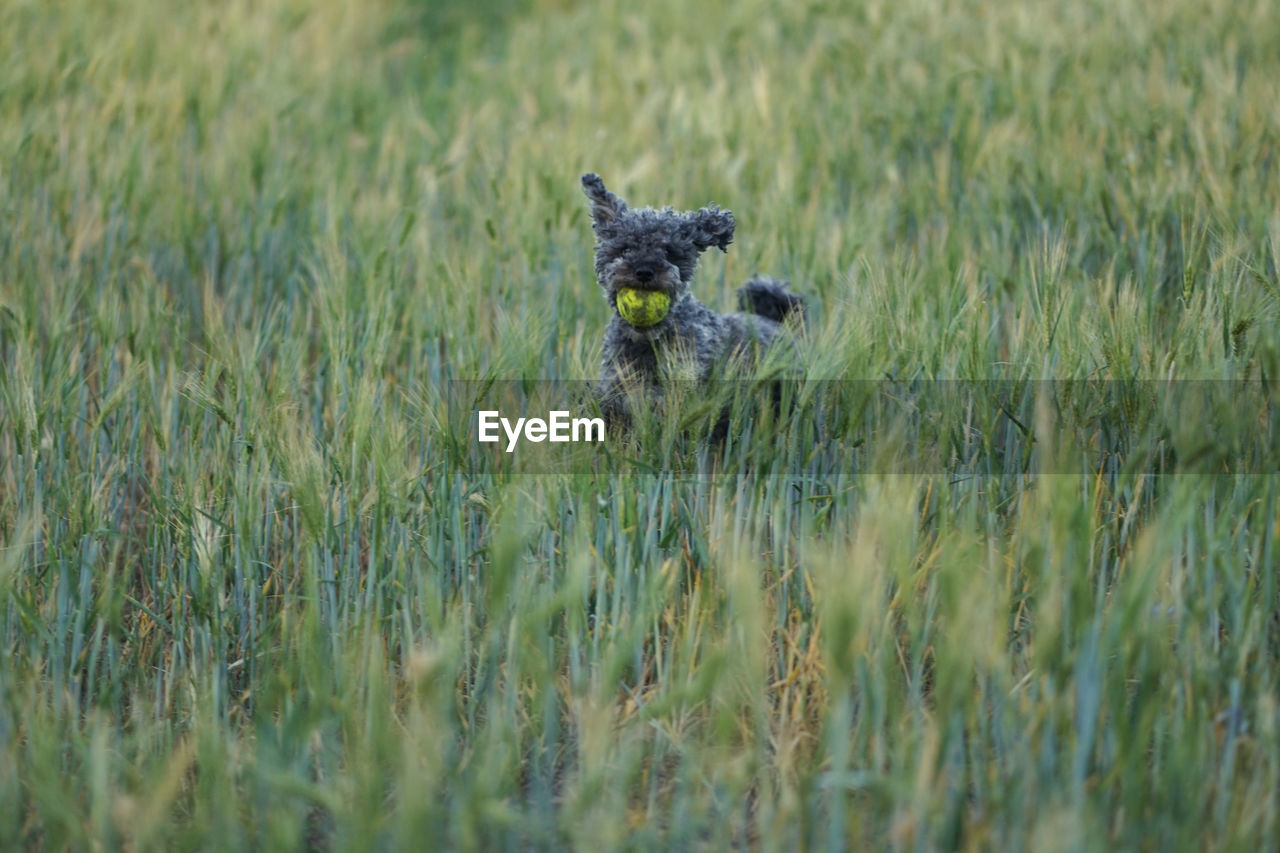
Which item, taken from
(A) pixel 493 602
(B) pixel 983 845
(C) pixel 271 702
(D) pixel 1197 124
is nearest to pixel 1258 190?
(D) pixel 1197 124

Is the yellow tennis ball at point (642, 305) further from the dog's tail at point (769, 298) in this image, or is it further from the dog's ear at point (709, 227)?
the dog's tail at point (769, 298)

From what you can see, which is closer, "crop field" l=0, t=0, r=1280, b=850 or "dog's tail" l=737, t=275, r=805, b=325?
"crop field" l=0, t=0, r=1280, b=850

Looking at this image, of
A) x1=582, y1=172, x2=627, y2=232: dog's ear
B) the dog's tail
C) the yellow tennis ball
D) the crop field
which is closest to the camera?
the crop field

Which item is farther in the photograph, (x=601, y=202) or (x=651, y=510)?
(x=601, y=202)

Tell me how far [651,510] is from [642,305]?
0.53 meters

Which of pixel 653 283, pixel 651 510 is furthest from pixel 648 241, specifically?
pixel 651 510

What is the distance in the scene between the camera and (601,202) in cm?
278

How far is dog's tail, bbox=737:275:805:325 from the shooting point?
10.9 ft

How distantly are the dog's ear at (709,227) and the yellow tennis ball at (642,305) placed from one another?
0.68 ft

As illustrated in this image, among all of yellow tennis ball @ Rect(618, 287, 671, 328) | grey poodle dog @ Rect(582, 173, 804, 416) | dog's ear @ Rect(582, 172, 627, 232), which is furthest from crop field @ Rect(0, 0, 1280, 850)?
dog's ear @ Rect(582, 172, 627, 232)

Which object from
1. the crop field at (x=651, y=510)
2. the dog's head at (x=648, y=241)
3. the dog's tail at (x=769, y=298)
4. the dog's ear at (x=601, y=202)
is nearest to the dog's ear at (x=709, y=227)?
the dog's head at (x=648, y=241)

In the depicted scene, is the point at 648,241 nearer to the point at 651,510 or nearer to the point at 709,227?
the point at 709,227

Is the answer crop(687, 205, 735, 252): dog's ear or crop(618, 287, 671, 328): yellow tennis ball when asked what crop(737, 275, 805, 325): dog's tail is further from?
crop(618, 287, 671, 328): yellow tennis ball

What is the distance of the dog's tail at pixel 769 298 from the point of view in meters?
3.32
